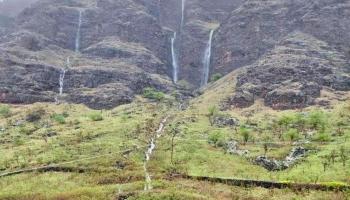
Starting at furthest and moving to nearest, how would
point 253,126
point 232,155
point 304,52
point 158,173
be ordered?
point 304,52, point 253,126, point 232,155, point 158,173

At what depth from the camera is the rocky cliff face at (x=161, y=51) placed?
448 feet

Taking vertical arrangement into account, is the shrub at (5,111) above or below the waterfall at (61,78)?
below

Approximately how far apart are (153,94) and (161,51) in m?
43.3

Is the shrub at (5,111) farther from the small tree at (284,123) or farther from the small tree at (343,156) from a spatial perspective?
the small tree at (343,156)

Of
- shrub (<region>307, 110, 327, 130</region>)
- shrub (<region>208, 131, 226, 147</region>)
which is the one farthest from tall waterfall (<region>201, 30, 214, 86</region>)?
shrub (<region>208, 131, 226, 147</region>)

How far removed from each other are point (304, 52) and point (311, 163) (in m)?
78.4

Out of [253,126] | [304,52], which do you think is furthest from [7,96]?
[304,52]

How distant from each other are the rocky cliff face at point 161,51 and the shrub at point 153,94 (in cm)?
343

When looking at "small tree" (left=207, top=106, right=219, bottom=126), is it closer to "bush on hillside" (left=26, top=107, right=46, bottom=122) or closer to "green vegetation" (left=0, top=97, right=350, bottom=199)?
"green vegetation" (left=0, top=97, right=350, bottom=199)

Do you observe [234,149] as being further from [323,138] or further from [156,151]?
[323,138]

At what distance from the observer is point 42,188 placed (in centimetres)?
6250

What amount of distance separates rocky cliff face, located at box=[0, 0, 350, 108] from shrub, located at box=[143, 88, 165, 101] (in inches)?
135

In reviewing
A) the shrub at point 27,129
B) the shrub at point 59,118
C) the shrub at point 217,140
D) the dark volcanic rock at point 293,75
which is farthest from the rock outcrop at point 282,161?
the shrub at point 59,118

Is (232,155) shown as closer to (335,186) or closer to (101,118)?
(335,186)
